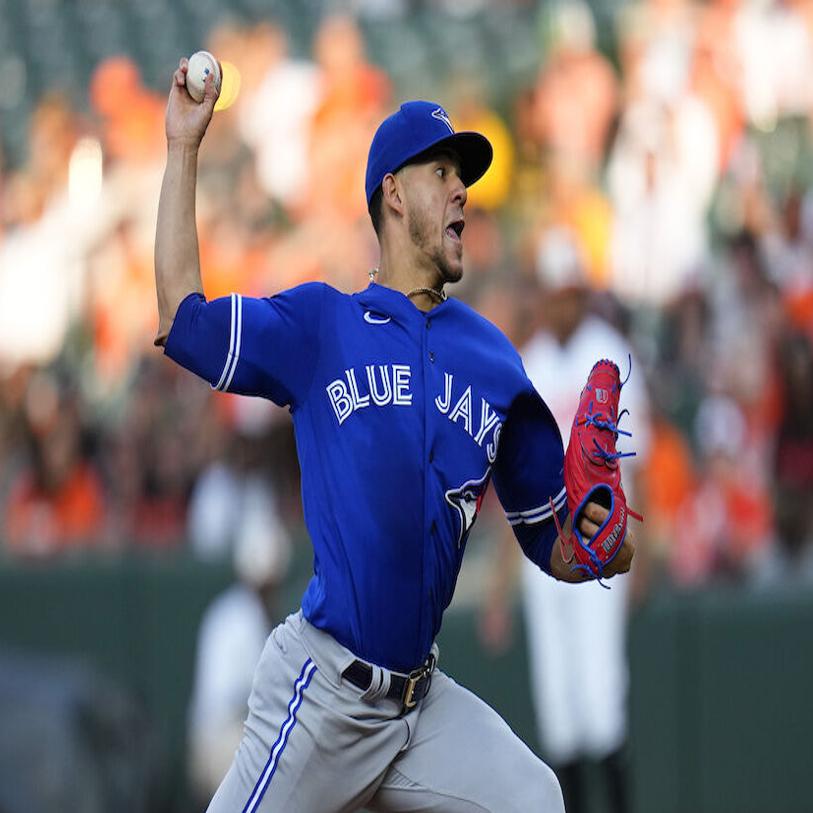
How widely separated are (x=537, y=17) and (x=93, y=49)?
4770 mm

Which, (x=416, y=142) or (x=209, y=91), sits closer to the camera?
(x=209, y=91)

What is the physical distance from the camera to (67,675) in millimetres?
8156

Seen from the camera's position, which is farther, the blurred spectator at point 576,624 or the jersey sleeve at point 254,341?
the blurred spectator at point 576,624

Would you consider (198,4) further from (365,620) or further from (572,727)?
(365,620)

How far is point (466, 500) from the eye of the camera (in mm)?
3793

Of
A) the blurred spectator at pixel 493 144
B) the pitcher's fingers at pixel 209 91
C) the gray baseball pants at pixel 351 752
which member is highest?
the blurred spectator at pixel 493 144

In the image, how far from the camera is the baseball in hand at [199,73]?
369 cm

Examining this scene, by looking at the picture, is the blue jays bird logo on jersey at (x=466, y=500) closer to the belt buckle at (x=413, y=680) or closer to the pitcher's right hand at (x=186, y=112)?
the belt buckle at (x=413, y=680)

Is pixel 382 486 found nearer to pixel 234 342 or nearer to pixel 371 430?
pixel 371 430

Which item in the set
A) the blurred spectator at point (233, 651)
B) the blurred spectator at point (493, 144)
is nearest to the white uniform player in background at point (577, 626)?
the blurred spectator at point (233, 651)

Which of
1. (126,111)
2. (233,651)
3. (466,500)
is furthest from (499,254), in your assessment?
(466,500)

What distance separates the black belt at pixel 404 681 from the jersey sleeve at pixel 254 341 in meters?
0.59

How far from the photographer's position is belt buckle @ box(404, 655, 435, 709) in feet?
12.1

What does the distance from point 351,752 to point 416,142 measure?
4.41 feet
